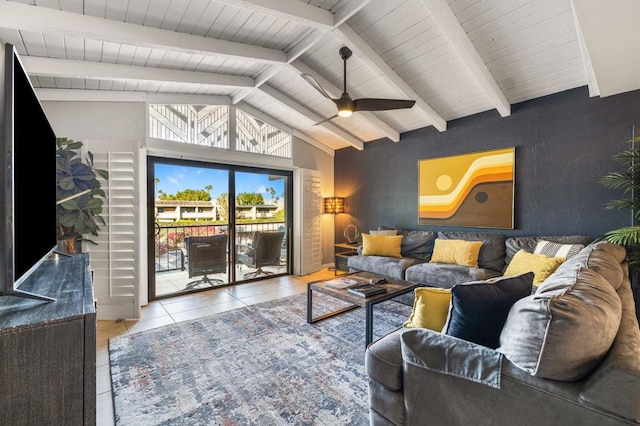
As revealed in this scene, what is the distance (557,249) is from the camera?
3129 mm

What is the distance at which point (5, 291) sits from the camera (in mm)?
1175

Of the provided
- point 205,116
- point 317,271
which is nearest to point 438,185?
point 317,271

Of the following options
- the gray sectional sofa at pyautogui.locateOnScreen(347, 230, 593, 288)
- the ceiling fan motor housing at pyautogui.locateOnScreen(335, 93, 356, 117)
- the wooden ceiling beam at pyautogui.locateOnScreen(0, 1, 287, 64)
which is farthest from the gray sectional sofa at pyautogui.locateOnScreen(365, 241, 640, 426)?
the wooden ceiling beam at pyautogui.locateOnScreen(0, 1, 287, 64)

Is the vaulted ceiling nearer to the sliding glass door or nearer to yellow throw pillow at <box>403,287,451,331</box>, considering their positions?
the sliding glass door

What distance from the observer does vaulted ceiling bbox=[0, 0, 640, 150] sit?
2281 mm

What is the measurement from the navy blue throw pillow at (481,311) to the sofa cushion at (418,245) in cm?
318

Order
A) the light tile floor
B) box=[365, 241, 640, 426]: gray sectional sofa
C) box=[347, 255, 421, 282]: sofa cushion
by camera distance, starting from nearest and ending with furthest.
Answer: box=[365, 241, 640, 426]: gray sectional sofa
the light tile floor
box=[347, 255, 421, 282]: sofa cushion

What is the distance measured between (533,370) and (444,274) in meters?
2.69

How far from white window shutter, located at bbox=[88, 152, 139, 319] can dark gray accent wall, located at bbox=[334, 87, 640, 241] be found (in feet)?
13.1

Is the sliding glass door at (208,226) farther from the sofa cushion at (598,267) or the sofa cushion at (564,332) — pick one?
the sofa cushion at (564,332)

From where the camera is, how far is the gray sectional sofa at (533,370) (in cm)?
89

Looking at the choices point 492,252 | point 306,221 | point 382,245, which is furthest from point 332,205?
point 492,252

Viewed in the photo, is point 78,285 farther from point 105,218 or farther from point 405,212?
point 405,212

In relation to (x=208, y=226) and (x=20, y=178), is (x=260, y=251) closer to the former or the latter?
(x=208, y=226)
